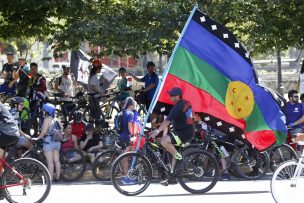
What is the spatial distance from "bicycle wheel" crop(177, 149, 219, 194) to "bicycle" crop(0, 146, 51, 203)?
245cm

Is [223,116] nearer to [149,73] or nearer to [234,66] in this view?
[234,66]

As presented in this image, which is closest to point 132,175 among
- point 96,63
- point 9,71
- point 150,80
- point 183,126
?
point 183,126

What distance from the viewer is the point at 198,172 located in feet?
36.4

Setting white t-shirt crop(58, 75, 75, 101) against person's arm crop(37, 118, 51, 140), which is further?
white t-shirt crop(58, 75, 75, 101)

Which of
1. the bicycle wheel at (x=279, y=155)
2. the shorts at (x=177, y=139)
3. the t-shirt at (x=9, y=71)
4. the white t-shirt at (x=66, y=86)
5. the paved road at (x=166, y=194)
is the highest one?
the t-shirt at (x=9, y=71)

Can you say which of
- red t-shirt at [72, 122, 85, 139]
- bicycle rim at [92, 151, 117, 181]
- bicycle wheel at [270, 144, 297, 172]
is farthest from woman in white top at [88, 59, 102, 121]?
bicycle wheel at [270, 144, 297, 172]

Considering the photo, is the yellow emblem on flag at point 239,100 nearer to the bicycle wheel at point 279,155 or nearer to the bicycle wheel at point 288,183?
the bicycle wheel at point 288,183

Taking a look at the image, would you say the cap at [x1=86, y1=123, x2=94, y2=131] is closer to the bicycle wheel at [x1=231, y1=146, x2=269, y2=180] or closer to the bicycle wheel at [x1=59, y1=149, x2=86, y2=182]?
the bicycle wheel at [x1=59, y1=149, x2=86, y2=182]

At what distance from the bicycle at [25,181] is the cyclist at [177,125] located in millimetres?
2121

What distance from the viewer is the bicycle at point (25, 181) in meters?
9.48

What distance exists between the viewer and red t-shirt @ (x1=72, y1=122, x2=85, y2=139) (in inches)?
550

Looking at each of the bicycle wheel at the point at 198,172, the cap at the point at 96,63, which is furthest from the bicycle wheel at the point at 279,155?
the cap at the point at 96,63

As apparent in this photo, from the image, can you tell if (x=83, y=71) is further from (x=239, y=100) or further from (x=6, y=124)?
(x=6, y=124)

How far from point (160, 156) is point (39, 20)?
6594 millimetres
